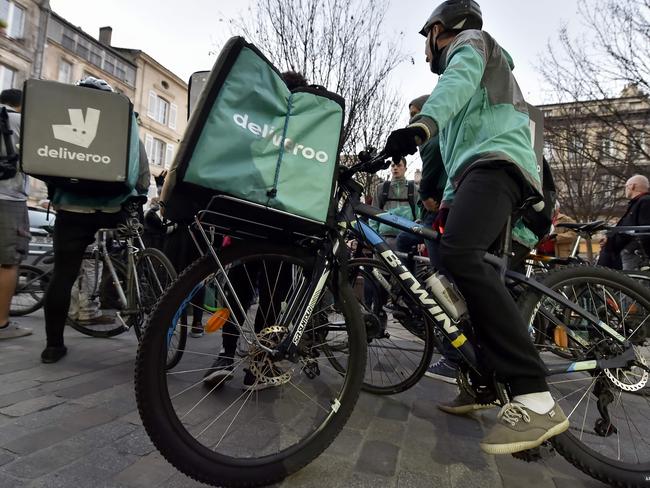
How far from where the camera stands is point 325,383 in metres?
2.59

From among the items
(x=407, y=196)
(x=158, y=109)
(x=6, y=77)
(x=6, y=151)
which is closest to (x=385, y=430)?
A: (x=407, y=196)

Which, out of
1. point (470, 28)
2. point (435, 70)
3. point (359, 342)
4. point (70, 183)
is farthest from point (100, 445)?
point (470, 28)

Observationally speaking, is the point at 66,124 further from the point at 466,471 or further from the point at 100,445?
the point at 466,471

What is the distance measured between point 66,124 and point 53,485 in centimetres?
213

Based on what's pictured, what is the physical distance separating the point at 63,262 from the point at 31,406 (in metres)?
1.13

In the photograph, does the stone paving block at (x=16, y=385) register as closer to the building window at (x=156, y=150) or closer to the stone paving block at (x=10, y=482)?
the stone paving block at (x=10, y=482)

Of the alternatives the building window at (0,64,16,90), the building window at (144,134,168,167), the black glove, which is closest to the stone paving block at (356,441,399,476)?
the black glove

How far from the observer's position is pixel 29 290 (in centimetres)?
438

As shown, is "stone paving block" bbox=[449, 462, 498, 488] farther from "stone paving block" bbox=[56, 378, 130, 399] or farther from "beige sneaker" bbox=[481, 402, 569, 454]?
"stone paving block" bbox=[56, 378, 130, 399]

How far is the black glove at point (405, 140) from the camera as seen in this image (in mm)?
1561

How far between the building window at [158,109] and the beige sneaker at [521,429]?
35.9m

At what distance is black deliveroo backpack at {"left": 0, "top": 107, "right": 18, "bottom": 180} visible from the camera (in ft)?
10.9

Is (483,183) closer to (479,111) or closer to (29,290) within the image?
(479,111)

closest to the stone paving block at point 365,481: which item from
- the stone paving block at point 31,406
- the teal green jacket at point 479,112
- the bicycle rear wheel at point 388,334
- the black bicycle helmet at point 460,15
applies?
the bicycle rear wheel at point 388,334
